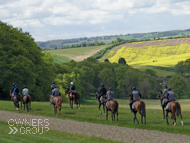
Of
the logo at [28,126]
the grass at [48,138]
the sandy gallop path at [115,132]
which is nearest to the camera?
the grass at [48,138]

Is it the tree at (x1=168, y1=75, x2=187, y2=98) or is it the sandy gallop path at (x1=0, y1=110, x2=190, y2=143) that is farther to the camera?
the tree at (x1=168, y1=75, x2=187, y2=98)

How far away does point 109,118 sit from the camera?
1252 inches

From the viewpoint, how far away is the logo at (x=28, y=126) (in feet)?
79.6

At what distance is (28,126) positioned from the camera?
88.8ft

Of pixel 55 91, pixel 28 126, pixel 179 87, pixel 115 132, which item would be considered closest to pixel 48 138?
pixel 115 132

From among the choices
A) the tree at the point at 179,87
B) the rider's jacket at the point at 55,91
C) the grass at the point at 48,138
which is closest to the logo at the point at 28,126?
the grass at the point at 48,138

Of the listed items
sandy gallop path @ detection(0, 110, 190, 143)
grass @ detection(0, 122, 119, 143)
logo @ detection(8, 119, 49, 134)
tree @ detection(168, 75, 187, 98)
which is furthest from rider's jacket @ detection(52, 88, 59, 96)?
tree @ detection(168, 75, 187, 98)

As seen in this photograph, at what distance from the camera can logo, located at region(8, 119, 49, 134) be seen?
24.3 metres

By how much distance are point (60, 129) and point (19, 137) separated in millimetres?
5444

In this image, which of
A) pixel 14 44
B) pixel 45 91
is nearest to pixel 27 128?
pixel 14 44

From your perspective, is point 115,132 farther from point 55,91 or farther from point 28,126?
point 55,91

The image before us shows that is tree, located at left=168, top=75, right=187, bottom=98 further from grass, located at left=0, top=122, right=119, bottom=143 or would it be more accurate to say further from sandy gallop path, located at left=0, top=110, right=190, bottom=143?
grass, located at left=0, top=122, right=119, bottom=143

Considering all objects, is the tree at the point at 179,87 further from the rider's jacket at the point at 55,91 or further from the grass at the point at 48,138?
the grass at the point at 48,138

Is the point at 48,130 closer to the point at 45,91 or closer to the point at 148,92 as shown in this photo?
the point at 45,91
